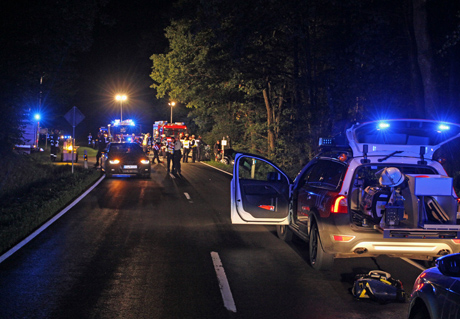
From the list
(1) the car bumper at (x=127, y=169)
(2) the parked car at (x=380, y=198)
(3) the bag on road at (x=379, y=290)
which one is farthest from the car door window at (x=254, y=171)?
(3) the bag on road at (x=379, y=290)

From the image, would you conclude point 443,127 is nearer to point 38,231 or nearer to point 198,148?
point 38,231

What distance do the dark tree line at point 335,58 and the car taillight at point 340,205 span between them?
6.92 metres

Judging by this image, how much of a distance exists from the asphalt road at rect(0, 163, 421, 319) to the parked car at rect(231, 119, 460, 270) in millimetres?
540

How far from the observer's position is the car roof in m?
7.79

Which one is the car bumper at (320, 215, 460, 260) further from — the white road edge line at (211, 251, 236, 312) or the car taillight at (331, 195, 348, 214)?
the white road edge line at (211, 251, 236, 312)

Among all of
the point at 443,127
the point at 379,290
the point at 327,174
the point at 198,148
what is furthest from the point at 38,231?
the point at 198,148

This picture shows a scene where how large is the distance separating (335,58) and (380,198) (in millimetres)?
12631

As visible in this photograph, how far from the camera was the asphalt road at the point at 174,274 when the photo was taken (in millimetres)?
5910

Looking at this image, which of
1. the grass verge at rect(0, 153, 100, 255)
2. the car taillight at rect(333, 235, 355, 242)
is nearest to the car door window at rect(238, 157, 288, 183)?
the grass verge at rect(0, 153, 100, 255)

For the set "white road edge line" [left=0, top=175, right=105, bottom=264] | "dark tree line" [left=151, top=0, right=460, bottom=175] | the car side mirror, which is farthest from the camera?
"dark tree line" [left=151, top=0, right=460, bottom=175]

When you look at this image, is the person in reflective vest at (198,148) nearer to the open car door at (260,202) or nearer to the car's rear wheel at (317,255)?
the open car door at (260,202)

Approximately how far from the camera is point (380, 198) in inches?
301

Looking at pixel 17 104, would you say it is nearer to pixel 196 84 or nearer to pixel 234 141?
pixel 196 84

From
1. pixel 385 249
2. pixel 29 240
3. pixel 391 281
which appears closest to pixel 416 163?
pixel 385 249
